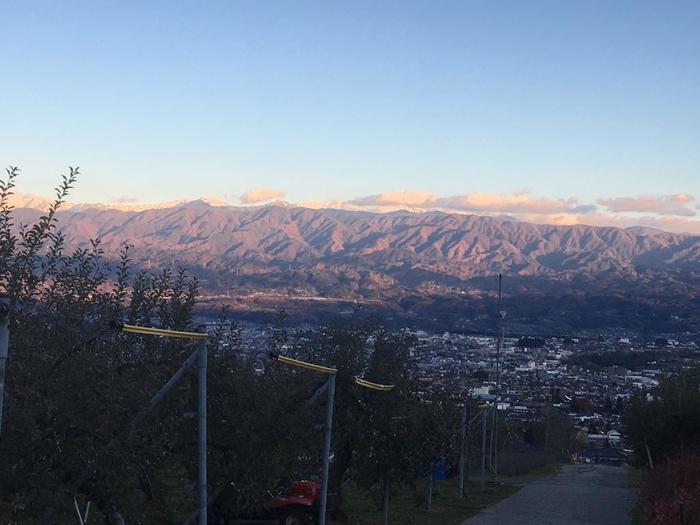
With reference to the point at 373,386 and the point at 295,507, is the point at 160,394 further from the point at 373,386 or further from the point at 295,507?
the point at 295,507

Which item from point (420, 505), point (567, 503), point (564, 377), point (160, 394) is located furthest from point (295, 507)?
point (564, 377)

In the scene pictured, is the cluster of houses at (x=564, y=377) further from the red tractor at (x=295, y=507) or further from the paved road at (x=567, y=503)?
the red tractor at (x=295, y=507)

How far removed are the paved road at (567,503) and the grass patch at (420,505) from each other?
47cm

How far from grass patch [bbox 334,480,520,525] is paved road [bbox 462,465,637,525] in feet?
1.56

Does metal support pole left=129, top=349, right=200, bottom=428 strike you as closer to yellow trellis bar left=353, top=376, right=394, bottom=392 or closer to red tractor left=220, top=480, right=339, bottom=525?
yellow trellis bar left=353, top=376, right=394, bottom=392

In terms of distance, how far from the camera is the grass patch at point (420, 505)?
1944 cm

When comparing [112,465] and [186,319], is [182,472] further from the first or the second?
[112,465]

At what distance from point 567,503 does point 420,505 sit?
4460 mm

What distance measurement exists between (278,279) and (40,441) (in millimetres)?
116054

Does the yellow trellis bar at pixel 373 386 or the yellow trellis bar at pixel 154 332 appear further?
the yellow trellis bar at pixel 373 386

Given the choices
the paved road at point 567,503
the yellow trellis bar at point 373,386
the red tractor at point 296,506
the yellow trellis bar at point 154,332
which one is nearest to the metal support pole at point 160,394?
the yellow trellis bar at point 154,332

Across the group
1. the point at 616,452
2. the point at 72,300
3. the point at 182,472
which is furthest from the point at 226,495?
the point at 616,452

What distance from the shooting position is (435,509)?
22.2 metres

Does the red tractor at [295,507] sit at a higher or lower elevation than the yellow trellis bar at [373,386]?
lower
